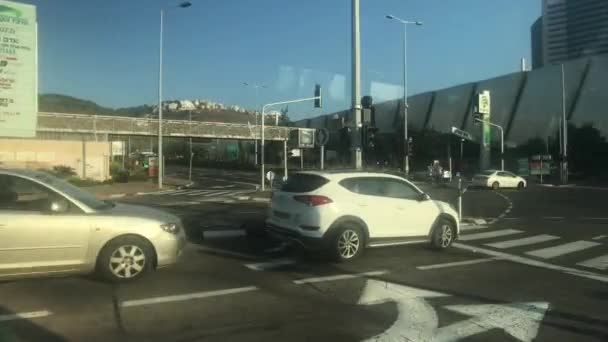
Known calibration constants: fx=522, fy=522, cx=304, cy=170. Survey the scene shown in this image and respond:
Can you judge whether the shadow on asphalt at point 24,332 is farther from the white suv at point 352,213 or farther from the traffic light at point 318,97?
the traffic light at point 318,97

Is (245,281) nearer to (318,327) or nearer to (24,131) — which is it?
(318,327)

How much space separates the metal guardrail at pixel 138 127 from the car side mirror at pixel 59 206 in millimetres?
45001

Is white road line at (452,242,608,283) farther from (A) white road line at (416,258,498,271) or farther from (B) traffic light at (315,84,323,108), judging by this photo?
(B) traffic light at (315,84,323,108)

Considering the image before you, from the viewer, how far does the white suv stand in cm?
852

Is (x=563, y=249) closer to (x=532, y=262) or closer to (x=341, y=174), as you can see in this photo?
(x=532, y=262)

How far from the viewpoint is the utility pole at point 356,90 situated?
52.1 feet

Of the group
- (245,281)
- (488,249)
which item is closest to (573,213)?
(488,249)

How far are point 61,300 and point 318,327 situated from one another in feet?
10.1

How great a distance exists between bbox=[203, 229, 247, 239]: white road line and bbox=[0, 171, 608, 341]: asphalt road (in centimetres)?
88

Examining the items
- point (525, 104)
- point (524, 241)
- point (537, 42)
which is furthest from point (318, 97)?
point (537, 42)

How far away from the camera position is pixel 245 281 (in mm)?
7191

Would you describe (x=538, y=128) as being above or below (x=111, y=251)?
above

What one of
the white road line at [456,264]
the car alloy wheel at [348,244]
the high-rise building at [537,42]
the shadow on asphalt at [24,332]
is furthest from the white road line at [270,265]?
the high-rise building at [537,42]

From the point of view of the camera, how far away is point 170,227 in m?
7.28
